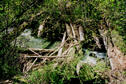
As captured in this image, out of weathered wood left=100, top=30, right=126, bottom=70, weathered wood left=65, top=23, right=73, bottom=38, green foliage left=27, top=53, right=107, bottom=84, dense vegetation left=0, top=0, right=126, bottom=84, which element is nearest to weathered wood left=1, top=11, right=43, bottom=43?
dense vegetation left=0, top=0, right=126, bottom=84

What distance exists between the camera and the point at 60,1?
5379 millimetres

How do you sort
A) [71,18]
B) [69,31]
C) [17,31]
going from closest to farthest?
[17,31], [69,31], [71,18]

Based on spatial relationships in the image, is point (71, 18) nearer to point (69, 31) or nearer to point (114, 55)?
point (69, 31)

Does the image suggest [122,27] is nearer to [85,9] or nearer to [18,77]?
[85,9]

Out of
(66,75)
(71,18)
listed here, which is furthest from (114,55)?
(71,18)

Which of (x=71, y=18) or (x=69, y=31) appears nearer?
(x=69, y=31)

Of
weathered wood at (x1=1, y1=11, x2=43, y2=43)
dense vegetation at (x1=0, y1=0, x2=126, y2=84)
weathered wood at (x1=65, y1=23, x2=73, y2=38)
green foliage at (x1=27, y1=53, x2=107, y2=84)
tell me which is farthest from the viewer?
weathered wood at (x1=65, y1=23, x2=73, y2=38)

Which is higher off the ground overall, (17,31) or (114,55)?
(17,31)

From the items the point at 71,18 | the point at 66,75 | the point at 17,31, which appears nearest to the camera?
the point at 66,75

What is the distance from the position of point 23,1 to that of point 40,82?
2.23 metres

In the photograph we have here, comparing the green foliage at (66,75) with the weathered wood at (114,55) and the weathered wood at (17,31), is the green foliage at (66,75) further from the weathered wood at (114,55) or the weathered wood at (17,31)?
the weathered wood at (17,31)

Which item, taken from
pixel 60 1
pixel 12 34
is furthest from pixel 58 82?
pixel 60 1

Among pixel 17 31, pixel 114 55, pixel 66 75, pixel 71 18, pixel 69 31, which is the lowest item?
pixel 66 75

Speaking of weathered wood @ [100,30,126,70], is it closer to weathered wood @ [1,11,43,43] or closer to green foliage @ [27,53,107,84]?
green foliage @ [27,53,107,84]
